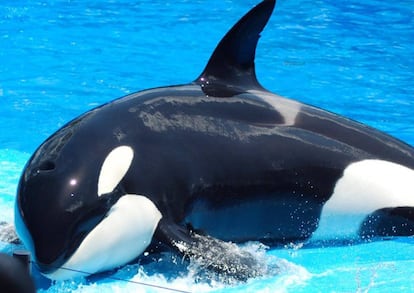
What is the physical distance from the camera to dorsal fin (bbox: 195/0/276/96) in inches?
215

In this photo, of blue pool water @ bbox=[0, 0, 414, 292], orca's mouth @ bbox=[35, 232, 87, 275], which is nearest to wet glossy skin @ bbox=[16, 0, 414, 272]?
orca's mouth @ bbox=[35, 232, 87, 275]

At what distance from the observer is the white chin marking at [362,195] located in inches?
209

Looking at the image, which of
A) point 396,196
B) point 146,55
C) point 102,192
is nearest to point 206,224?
point 102,192

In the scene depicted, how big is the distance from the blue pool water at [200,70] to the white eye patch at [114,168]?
57 cm

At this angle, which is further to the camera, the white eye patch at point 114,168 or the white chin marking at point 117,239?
the white eye patch at point 114,168

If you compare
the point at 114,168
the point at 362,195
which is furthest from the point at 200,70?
the point at 114,168

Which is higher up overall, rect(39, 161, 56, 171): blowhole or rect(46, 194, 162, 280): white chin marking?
rect(39, 161, 56, 171): blowhole

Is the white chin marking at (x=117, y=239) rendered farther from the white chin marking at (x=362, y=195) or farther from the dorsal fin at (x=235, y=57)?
the white chin marking at (x=362, y=195)

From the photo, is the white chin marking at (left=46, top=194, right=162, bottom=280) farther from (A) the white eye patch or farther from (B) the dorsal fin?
(B) the dorsal fin

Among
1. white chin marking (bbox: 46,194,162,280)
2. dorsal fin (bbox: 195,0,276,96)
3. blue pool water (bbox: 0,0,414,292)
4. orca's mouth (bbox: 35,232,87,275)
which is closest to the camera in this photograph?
orca's mouth (bbox: 35,232,87,275)

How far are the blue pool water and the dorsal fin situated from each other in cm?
120

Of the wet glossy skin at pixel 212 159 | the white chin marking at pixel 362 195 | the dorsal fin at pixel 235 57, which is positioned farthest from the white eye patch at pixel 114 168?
the white chin marking at pixel 362 195

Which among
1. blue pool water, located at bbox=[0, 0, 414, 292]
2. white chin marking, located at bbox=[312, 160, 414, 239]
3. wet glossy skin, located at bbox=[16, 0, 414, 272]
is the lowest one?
blue pool water, located at bbox=[0, 0, 414, 292]

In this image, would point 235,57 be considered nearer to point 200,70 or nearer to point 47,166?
point 47,166
